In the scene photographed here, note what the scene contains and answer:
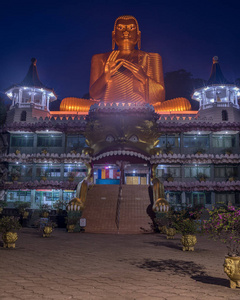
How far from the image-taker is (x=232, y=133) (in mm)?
34062

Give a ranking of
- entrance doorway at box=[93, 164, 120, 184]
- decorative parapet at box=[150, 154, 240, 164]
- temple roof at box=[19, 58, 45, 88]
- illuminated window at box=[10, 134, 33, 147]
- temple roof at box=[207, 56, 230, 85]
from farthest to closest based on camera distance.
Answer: temple roof at box=[19, 58, 45, 88], temple roof at box=[207, 56, 230, 85], entrance doorway at box=[93, 164, 120, 184], illuminated window at box=[10, 134, 33, 147], decorative parapet at box=[150, 154, 240, 164]

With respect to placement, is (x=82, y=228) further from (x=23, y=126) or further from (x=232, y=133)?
(x=232, y=133)

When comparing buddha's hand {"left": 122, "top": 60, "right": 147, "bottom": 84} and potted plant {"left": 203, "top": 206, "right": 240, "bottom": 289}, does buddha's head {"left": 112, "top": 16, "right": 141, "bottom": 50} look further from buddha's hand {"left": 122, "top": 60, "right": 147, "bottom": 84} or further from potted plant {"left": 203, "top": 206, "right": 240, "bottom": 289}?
potted plant {"left": 203, "top": 206, "right": 240, "bottom": 289}

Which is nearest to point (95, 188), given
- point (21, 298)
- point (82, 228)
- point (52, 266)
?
point (82, 228)

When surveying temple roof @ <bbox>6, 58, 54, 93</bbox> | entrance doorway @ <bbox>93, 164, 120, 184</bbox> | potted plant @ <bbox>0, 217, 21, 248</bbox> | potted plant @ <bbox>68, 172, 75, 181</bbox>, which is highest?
temple roof @ <bbox>6, 58, 54, 93</bbox>

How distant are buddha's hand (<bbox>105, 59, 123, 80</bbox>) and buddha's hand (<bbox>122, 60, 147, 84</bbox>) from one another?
29.7 inches

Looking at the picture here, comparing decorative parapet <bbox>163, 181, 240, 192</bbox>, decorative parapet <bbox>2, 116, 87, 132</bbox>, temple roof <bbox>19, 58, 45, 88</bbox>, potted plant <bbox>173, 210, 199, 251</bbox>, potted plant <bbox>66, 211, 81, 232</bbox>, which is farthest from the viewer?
temple roof <bbox>19, 58, 45, 88</bbox>

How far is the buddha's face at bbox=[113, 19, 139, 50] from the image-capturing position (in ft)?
128

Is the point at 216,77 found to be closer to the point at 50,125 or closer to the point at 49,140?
the point at 50,125

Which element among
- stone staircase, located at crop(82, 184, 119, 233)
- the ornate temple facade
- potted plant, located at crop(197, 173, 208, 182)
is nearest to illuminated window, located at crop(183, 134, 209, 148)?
the ornate temple facade

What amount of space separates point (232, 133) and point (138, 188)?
14745 mm

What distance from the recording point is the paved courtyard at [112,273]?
20.7ft

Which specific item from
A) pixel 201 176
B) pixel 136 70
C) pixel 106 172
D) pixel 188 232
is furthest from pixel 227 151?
pixel 188 232

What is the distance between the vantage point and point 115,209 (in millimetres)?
22109
